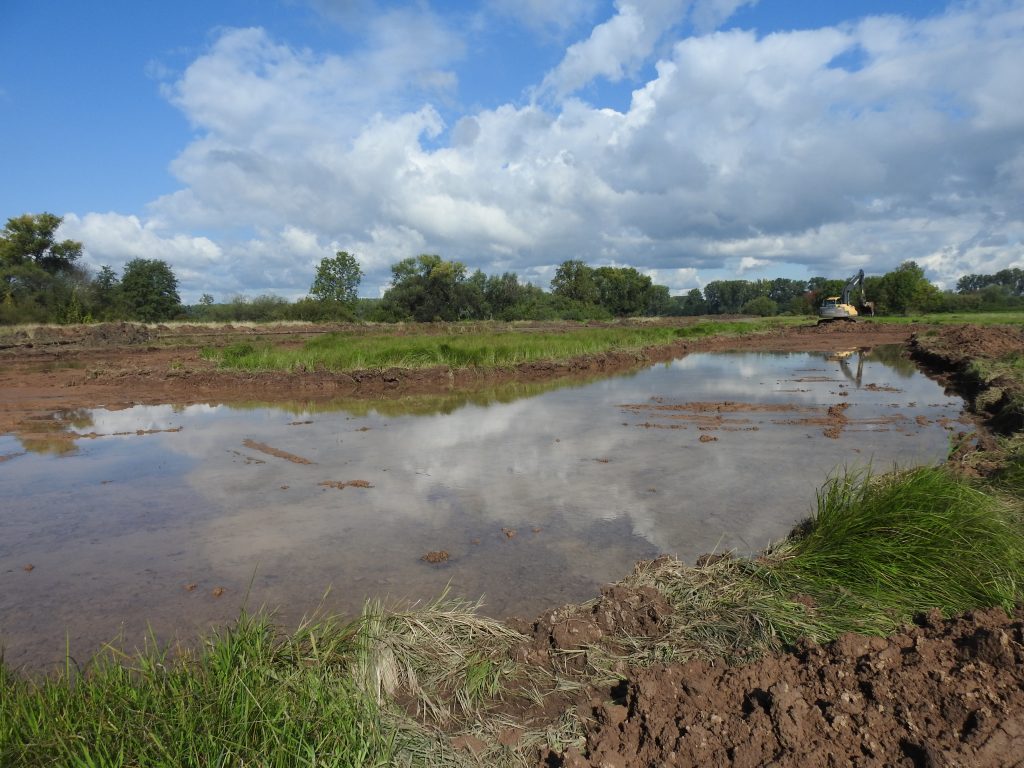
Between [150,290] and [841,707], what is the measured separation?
66.5m

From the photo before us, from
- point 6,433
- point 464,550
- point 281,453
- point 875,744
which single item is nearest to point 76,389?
point 6,433

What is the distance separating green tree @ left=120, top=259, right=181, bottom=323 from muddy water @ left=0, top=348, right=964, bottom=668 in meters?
51.5

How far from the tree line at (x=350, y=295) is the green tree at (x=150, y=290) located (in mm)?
93

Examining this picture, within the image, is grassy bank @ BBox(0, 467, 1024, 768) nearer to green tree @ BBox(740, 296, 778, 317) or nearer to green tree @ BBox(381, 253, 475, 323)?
green tree @ BBox(381, 253, 475, 323)

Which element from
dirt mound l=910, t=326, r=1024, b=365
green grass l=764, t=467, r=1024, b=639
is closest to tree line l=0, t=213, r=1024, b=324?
dirt mound l=910, t=326, r=1024, b=365

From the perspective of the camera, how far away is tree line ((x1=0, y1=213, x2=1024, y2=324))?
1919 inches

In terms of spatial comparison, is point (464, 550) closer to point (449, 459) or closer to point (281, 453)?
point (449, 459)

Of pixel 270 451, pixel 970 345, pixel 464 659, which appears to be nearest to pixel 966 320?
pixel 970 345

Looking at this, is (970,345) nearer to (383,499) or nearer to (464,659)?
(383,499)

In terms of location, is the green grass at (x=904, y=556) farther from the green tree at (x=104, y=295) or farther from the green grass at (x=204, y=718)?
the green tree at (x=104, y=295)

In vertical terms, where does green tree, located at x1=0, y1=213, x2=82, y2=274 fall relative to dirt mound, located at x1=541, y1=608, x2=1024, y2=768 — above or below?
above

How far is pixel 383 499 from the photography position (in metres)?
6.52

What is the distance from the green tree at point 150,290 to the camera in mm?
56719

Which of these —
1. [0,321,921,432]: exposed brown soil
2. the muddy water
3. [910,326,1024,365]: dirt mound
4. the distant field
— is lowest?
the muddy water
